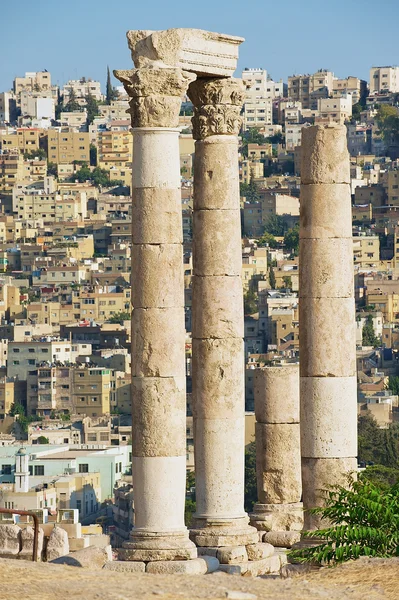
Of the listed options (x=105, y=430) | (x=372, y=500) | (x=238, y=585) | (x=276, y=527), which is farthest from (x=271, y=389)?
(x=105, y=430)

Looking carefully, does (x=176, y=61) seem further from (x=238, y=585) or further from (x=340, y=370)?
(x=238, y=585)

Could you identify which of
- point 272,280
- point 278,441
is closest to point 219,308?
point 278,441

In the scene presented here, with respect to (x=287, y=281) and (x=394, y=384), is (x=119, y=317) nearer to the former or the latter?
(x=287, y=281)

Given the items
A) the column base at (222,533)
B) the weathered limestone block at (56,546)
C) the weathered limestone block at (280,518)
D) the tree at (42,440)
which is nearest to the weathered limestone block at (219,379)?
the column base at (222,533)

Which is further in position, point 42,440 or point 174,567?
point 42,440

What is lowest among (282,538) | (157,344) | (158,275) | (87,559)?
(282,538)

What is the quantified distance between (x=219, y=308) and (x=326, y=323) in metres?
1.28

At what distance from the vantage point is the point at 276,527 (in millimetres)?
31125

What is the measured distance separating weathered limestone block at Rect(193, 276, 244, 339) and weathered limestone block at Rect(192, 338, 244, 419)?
0.36 ft

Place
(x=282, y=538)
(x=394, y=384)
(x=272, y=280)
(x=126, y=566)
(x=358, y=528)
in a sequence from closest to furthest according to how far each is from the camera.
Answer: (x=126, y=566) → (x=358, y=528) → (x=282, y=538) → (x=394, y=384) → (x=272, y=280)

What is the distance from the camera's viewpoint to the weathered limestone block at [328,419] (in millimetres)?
28328

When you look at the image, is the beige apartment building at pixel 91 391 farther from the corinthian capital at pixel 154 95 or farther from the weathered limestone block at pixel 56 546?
the corinthian capital at pixel 154 95

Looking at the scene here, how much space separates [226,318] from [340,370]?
4.87 feet

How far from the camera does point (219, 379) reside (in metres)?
28.3
